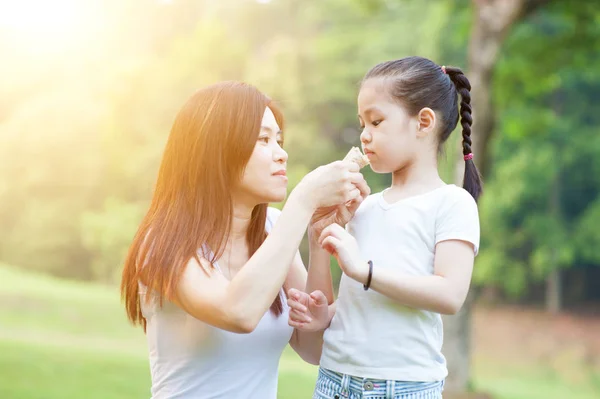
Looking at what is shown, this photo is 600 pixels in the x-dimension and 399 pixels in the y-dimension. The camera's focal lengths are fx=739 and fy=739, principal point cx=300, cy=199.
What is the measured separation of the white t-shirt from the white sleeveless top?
0.26 meters

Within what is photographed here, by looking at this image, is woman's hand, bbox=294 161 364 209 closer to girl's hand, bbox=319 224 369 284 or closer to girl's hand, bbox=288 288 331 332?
girl's hand, bbox=319 224 369 284

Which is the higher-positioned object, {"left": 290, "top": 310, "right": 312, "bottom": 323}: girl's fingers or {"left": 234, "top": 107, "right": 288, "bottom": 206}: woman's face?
{"left": 234, "top": 107, "right": 288, "bottom": 206}: woman's face

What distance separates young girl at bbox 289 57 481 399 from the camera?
1807 millimetres

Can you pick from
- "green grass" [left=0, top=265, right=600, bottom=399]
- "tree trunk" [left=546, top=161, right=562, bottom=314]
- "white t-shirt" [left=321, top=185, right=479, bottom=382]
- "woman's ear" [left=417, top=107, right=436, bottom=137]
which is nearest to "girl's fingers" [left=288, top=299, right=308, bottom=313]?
"white t-shirt" [left=321, top=185, right=479, bottom=382]

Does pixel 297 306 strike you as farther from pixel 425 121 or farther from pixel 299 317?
pixel 425 121

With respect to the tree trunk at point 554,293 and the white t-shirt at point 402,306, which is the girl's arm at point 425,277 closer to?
the white t-shirt at point 402,306

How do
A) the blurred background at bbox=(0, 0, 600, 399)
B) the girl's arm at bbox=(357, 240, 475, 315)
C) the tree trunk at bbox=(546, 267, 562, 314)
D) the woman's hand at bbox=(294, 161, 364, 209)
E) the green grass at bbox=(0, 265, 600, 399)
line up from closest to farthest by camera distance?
the girl's arm at bbox=(357, 240, 475, 315) → the woman's hand at bbox=(294, 161, 364, 209) → the green grass at bbox=(0, 265, 600, 399) → the blurred background at bbox=(0, 0, 600, 399) → the tree trunk at bbox=(546, 267, 562, 314)

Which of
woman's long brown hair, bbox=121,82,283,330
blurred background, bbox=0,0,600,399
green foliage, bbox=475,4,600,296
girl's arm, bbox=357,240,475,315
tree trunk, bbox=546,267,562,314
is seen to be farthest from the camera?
tree trunk, bbox=546,267,562,314

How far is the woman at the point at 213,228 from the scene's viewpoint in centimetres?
191

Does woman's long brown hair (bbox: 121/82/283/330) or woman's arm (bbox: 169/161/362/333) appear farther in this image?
woman's long brown hair (bbox: 121/82/283/330)

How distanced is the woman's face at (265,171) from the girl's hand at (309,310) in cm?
27

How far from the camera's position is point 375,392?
183 centimetres

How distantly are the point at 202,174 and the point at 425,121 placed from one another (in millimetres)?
615

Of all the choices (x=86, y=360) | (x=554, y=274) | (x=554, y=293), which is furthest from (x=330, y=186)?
(x=554, y=293)
